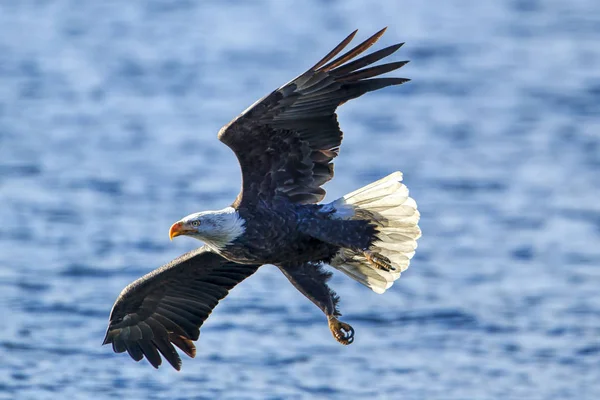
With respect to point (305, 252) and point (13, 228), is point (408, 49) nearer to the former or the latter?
point (13, 228)

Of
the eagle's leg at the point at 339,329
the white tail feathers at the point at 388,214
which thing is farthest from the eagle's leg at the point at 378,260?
the eagle's leg at the point at 339,329

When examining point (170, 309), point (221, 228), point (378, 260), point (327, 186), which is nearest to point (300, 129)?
point (221, 228)

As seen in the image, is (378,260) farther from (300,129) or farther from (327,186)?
(327,186)

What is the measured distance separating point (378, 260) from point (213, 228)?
38.8 inches

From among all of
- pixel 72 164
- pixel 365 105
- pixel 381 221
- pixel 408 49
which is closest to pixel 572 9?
pixel 408 49

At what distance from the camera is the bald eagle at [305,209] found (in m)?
7.88

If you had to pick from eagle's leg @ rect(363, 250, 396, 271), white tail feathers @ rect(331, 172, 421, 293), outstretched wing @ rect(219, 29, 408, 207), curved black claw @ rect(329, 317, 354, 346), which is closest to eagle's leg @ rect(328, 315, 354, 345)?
curved black claw @ rect(329, 317, 354, 346)

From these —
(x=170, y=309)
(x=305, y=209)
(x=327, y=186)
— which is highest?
(x=327, y=186)

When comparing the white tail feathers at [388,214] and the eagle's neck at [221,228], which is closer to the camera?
the eagle's neck at [221,228]

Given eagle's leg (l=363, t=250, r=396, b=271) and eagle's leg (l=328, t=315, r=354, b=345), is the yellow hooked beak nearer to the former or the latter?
eagle's leg (l=363, t=250, r=396, b=271)

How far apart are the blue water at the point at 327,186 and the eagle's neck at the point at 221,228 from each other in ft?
9.71

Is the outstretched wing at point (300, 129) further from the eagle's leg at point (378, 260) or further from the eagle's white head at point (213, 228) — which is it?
the eagle's leg at point (378, 260)

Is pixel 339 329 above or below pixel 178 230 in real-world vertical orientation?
below

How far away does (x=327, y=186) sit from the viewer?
45.5 feet
